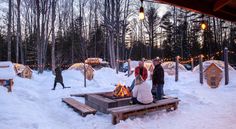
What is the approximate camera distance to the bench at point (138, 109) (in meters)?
8.66

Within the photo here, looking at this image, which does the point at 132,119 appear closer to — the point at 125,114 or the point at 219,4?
the point at 125,114

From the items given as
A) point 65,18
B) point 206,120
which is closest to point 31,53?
point 65,18

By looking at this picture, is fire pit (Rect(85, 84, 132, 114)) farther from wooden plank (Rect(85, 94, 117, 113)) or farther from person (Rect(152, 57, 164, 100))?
person (Rect(152, 57, 164, 100))

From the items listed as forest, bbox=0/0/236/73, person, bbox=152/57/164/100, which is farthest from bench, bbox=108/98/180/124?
forest, bbox=0/0/236/73

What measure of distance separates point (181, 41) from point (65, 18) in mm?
20024

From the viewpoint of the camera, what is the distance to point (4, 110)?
28.4ft

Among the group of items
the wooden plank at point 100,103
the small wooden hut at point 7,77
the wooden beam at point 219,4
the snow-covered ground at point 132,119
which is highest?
the wooden beam at point 219,4

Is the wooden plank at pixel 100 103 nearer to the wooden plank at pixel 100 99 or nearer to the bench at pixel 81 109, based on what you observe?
the wooden plank at pixel 100 99

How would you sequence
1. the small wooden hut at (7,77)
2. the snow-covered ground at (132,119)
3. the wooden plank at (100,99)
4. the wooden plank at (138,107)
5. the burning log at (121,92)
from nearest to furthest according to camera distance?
the snow-covered ground at (132,119) < the wooden plank at (138,107) < the wooden plank at (100,99) < the burning log at (121,92) < the small wooden hut at (7,77)

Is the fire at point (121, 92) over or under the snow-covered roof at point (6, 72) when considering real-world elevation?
under

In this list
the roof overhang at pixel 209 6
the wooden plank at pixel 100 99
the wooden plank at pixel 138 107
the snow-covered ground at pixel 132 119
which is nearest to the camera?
the snow-covered ground at pixel 132 119

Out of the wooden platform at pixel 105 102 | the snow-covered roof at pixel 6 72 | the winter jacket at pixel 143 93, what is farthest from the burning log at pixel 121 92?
the snow-covered roof at pixel 6 72

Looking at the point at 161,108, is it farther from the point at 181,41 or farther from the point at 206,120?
the point at 181,41

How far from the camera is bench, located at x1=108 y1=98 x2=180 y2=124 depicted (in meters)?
8.66
